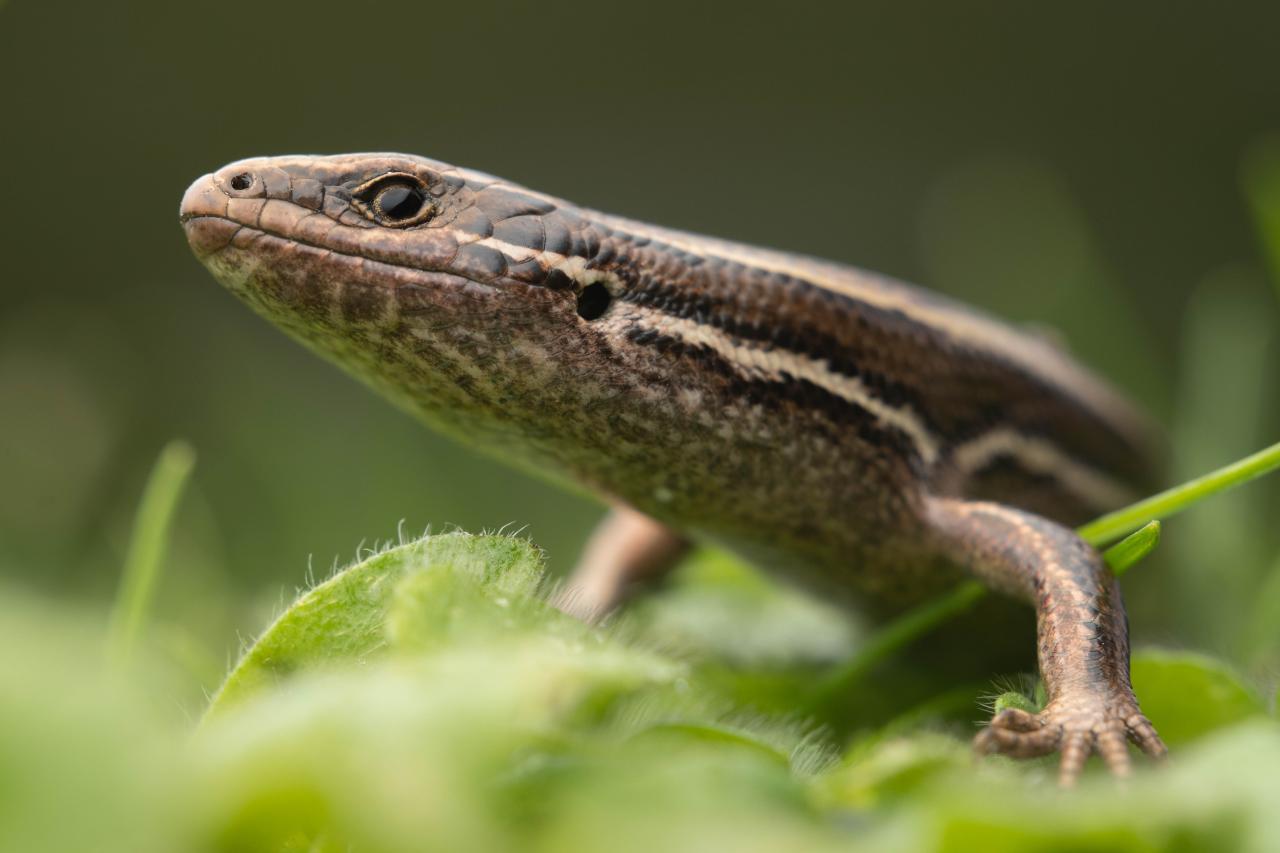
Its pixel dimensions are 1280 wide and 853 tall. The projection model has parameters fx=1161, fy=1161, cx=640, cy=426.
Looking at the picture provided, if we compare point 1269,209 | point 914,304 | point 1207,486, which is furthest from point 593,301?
point 1269,209

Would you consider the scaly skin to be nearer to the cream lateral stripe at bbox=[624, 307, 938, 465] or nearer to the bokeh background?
the cream lateral stripe at bbox=[624, 307, 938, 465]

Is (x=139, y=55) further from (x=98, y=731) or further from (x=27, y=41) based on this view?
(x=98, y=731)

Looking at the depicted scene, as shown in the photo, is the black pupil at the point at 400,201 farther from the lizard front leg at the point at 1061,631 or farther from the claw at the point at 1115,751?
the claw at the point at 1115,751

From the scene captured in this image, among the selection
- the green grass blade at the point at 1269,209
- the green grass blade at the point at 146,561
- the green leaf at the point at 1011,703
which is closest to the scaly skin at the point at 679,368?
the green leaf at the point at 1011,703

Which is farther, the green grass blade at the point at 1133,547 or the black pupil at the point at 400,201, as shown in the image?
the black pupil at the point at 400,201

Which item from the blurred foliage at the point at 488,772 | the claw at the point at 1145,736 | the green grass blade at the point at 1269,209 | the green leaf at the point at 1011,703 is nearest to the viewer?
the blurred foliage at the point at 488,772

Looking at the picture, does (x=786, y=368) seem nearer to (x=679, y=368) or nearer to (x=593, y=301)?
(x=679, y=368)

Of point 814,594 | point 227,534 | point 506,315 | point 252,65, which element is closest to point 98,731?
point 506,315

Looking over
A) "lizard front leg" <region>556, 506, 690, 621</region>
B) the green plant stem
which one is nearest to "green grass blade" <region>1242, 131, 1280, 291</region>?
the green plant stem
